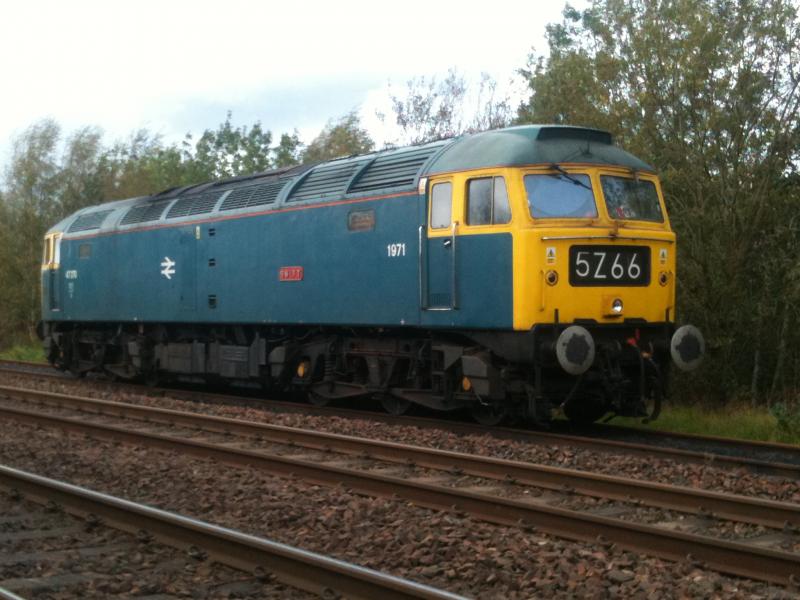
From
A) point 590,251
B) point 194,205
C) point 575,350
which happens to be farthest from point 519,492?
A: point 194,205

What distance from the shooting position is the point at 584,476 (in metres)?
8.53

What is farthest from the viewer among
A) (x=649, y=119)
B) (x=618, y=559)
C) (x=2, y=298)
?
(x=2, y=298)

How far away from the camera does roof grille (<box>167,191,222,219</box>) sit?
1673cm

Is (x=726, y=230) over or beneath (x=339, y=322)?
over

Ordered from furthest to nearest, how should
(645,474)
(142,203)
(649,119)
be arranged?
(142,203) → (649,119) → (645,474)

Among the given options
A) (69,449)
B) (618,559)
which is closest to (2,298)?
(69,449)

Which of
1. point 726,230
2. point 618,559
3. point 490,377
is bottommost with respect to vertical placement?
point 618,559

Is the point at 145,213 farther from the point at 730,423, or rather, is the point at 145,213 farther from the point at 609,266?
the point at 730,423

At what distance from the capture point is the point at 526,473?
898cm

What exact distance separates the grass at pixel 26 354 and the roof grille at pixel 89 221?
8.62 m

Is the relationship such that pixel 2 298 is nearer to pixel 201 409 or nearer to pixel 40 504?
pixel 201 409

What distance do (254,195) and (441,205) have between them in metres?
4.50

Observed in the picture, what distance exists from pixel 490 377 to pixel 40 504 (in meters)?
5.02

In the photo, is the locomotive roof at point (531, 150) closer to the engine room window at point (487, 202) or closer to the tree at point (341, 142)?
the engine room window at point (487, 202)
